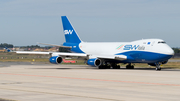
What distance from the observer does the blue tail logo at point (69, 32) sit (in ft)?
172

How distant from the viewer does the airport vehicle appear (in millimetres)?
38875

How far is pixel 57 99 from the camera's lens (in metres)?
13.8

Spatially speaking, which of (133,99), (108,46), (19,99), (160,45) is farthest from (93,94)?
(108,46)

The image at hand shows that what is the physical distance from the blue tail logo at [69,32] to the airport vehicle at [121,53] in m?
0.82

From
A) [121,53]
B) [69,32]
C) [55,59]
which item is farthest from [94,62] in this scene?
[69,32]

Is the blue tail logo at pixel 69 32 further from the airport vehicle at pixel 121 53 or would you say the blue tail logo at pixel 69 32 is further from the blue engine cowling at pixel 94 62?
the blue engine cowling at pixel 94 62

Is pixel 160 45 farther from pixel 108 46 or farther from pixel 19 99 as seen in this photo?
pixel 19 99

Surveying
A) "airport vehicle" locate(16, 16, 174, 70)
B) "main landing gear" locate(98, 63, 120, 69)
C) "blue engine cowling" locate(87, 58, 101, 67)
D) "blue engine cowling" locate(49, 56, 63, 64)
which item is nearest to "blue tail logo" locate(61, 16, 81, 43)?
"airport vehicle" locate(16, 16, 174, 70)

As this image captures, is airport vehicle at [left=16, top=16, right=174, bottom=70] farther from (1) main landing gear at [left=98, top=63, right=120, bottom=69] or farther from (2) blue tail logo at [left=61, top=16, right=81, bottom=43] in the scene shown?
(2) blue tail logo at [left=61, top=16, right=81, bottom=43]

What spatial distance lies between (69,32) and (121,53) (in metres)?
13.3

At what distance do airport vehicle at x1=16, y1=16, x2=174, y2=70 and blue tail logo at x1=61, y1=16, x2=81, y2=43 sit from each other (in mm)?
824

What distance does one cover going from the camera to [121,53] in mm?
43156

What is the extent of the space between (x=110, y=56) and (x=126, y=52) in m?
2.32

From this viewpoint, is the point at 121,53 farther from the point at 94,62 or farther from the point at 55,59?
the point at 55,59
